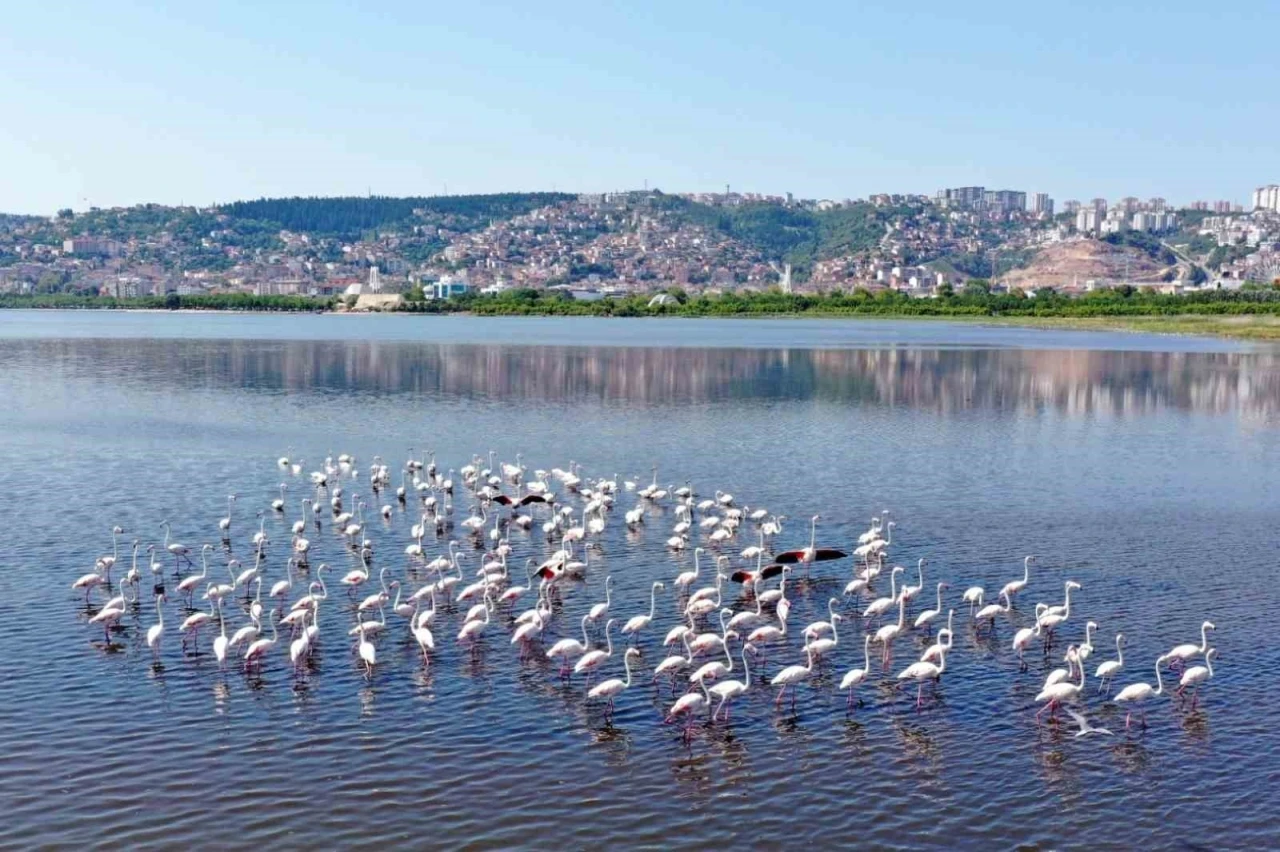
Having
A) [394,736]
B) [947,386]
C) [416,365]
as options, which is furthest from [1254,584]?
[416,365]

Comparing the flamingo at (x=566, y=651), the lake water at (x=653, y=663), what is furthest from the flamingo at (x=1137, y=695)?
the flamingo at (x=566, y=651)

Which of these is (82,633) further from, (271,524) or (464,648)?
(271,524)

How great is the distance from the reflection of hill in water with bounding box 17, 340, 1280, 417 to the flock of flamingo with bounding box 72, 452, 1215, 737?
29.6 m

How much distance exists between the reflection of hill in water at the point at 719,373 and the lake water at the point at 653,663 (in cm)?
673

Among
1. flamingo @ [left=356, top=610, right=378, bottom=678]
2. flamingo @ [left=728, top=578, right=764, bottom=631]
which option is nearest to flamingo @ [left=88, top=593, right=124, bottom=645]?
flamingo @ [left=356, top=610, right=378, bottom=678]

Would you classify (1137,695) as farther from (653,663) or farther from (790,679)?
(653,663)

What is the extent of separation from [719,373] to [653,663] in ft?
185

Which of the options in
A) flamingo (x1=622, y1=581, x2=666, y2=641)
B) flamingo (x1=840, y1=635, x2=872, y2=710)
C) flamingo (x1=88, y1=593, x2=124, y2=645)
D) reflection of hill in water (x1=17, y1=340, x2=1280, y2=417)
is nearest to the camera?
flamingo (x1=840, y1=635, x2=872, y2=710)

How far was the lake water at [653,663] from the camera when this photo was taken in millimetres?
14852

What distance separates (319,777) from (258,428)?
109 ft

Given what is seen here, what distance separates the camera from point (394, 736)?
16.7 metres

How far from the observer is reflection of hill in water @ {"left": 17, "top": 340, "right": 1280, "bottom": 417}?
6144 cm

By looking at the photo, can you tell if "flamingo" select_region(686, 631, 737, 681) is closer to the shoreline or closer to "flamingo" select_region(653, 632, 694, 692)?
"flamingo" select_region(653, 632, 694, 692)

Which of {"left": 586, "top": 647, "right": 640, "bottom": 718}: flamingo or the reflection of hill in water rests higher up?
the reflection of hill in water
